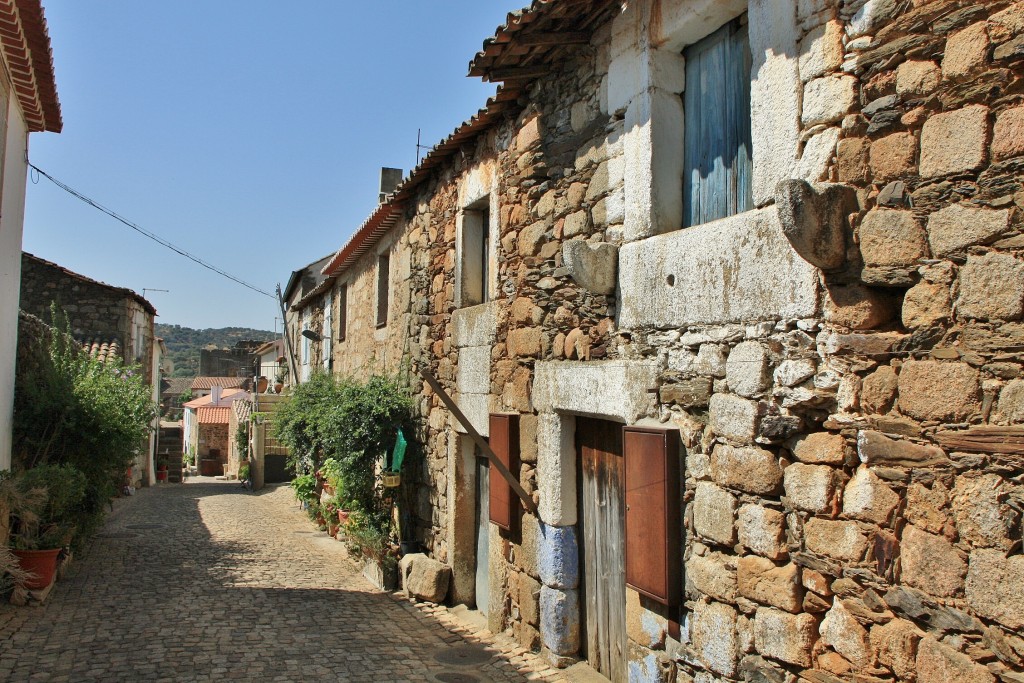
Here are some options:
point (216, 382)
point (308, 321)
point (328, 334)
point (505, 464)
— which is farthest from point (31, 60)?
point (216, 382)

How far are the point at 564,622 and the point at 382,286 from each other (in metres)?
6.42

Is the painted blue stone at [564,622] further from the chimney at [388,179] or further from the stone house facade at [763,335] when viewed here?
the chimney at [388,179]

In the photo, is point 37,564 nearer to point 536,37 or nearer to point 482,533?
point 482,533

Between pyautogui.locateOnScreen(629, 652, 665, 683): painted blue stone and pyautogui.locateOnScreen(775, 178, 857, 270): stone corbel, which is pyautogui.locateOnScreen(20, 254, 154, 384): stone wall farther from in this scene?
pyautogui.locateOnScreen(775, 178, 857, 270): stone corbel

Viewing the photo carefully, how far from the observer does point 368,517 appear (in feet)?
29.6

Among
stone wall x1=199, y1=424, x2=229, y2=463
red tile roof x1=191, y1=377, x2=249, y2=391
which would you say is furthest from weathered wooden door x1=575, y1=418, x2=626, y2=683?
red tile roof x1=191, y1=377, x2=249, y2=391

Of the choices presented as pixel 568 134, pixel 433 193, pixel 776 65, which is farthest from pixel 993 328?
pixel 433 193

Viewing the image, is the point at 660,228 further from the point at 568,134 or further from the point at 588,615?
the point at 588,615

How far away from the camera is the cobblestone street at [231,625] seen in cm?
548

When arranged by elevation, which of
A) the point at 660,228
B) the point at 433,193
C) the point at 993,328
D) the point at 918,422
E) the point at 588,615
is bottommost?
the point at 588,615

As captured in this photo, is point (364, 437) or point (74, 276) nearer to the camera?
point (364, 437)

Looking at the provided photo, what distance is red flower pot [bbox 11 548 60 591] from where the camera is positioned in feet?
23.0

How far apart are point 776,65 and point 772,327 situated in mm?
1190

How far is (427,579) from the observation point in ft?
24.4
